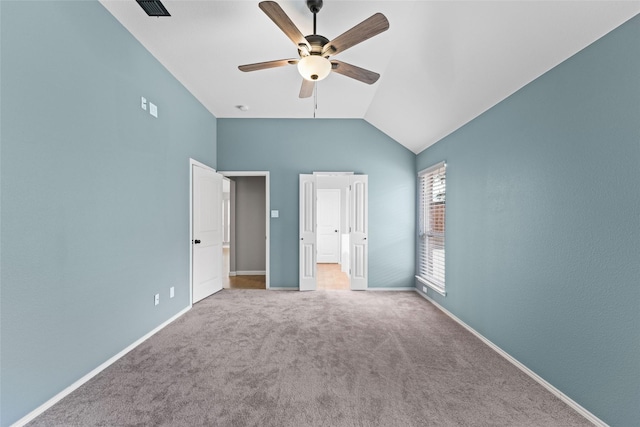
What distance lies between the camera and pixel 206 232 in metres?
4.35

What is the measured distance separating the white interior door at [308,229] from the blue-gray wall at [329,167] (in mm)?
137

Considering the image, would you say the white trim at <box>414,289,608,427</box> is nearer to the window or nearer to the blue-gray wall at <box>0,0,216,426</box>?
the window

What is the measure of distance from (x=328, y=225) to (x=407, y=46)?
19.1 ft

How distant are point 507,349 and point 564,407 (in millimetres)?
671

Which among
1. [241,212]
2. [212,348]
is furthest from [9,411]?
[241,212]

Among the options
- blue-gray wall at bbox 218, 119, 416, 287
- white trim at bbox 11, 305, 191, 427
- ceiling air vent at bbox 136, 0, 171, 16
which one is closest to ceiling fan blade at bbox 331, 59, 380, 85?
ceiling air vent at bbox 136, 0, 171, 16

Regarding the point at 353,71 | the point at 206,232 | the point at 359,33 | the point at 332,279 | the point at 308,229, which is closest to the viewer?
the point at 359,33

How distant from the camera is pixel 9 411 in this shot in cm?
167

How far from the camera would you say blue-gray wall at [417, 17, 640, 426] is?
162 cm

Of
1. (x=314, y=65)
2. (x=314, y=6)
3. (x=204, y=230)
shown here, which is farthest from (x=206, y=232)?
(x=314, y=6)

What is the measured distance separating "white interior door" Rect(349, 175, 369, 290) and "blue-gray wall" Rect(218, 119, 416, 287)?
103 mm

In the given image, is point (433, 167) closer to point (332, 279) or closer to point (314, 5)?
point (314, 5)

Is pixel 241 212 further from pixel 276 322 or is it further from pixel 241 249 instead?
pixel 276 322

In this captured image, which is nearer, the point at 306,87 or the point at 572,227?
the point at 572,227
